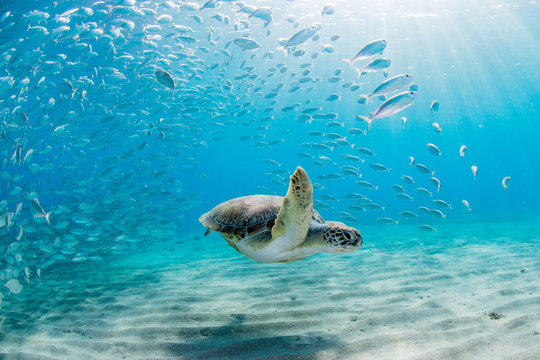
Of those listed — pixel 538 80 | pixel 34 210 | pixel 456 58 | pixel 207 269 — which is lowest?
pixel 207 269

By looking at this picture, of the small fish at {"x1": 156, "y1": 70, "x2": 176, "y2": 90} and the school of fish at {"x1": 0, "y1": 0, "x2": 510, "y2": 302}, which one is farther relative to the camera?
the school of fish at {"x1": 0, "y1": 0, "x2": 510, "y2": 302}

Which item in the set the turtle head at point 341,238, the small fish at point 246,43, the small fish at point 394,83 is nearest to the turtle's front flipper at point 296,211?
the turtle head at point 341,238

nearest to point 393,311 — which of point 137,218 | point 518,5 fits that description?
point 137,218

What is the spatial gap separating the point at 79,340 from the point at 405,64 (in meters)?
37.7

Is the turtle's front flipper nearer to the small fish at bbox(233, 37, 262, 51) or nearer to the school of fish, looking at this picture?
the school of fish

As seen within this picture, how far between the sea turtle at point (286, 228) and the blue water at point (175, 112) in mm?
852

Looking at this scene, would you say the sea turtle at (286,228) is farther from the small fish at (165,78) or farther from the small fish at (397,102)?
the small fish at (165,78)

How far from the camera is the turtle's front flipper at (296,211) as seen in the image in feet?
6.72

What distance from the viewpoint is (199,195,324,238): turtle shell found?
2.97 m

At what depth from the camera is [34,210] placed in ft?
18.2

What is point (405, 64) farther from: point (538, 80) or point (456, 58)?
point (538, 80)

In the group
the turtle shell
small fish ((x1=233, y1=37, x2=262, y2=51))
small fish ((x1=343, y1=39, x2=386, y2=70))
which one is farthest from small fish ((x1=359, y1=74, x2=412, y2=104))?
small fish ((x1=233, y1=37, x2=262, y2=51))

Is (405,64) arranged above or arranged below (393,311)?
above

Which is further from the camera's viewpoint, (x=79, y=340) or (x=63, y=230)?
(x=63, y=230)
